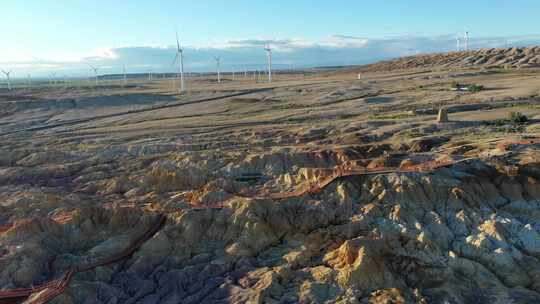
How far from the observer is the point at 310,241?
22734mm

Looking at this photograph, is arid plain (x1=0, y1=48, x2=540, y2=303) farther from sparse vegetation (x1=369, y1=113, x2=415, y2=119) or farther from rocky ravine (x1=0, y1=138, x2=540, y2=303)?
sparse vegetation (x1=369, y1=113, x2=415, y2=119)

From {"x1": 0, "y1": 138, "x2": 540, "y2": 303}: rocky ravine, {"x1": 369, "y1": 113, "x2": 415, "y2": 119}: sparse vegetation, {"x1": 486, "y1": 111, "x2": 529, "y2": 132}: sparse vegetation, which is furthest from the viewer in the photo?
{"x1": 369, "y1": 113, "x2": 415, "y2": 119}: sparse vegetation

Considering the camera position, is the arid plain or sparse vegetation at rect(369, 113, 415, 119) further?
sparse vegetation at rect(369, 113, 415, 119)

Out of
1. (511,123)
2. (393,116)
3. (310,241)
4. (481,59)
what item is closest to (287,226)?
(310,241)

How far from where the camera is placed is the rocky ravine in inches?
774

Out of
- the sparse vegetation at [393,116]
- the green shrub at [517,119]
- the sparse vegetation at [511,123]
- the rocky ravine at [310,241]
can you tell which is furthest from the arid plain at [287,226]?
the sparse vegetation at [393,116]

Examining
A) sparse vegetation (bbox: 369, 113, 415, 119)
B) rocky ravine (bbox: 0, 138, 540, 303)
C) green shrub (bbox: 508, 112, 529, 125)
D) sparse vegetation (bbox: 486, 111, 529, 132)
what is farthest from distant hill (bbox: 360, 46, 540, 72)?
rocky ravine (bbox: 0, 138, 540, 303)

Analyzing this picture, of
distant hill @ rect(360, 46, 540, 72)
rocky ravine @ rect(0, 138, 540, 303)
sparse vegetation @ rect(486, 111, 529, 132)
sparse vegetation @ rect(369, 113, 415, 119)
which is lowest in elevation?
rocky ravine @ rect(0, 138, 540, 303)

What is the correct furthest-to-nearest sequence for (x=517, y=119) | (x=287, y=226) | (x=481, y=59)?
(x=481, y=59) < (x=517, y=119) < (x=287, y=226)

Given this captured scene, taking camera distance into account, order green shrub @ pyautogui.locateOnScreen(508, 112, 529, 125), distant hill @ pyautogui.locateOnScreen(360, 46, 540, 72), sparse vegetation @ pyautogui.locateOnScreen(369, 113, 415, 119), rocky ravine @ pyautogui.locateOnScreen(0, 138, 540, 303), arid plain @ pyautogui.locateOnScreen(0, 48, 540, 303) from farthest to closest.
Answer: distant hill @ pyautogui.locateOnScreen(360, 46, 540, 72), sparse vegetation @ pyautogui.locateOnScreen(369, 113, 415, 119), green shrub @ pyautogui.locateOnScreen(508, 112, 529, 125), arid plain @ pyautogui.locateOnScreen(0, 48, 540, 303), rocky ravine @ pyautogui.locateOnScreen(0, 138, 540, 303)

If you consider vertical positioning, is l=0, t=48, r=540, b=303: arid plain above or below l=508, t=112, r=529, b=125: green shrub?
below

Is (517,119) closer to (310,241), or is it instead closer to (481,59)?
(310,241)

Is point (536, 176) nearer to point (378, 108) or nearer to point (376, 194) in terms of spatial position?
point (376, 194)

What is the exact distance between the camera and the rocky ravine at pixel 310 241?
19.7 m
